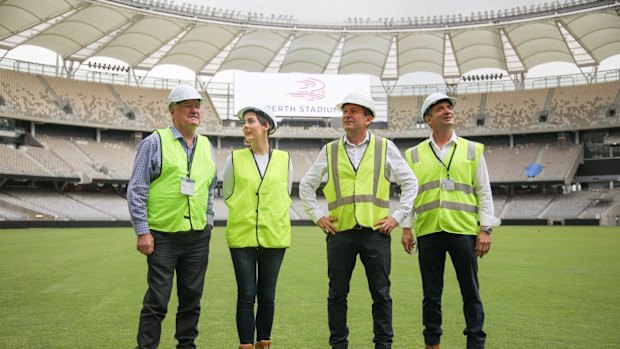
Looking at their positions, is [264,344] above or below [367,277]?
below

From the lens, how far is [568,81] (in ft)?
185

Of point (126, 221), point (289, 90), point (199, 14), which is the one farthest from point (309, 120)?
point (126, 221)

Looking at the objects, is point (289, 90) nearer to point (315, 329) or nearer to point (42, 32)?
point (42, 32)

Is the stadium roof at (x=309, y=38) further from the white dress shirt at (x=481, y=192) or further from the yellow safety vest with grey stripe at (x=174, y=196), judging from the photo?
the white dress shirt at (x=481, y=192)

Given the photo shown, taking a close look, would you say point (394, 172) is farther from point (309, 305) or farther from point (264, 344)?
point (309, 305)

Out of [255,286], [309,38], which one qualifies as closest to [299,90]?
[309,38]

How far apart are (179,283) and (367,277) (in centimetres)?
179

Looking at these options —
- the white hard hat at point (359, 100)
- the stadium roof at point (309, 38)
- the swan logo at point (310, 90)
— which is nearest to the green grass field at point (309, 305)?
the white hard hat at point (359, 100)

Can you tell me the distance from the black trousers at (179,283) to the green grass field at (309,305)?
743 millimetres

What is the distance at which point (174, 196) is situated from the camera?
16.8 feet

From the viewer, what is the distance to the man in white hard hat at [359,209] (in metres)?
5.15

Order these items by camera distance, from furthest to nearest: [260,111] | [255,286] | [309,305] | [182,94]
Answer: [309,305]
[260,111]
[255,286]
[182,94]

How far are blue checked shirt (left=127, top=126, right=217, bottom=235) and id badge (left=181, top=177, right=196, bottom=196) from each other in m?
0.25

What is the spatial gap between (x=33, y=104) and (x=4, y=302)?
150 ft
